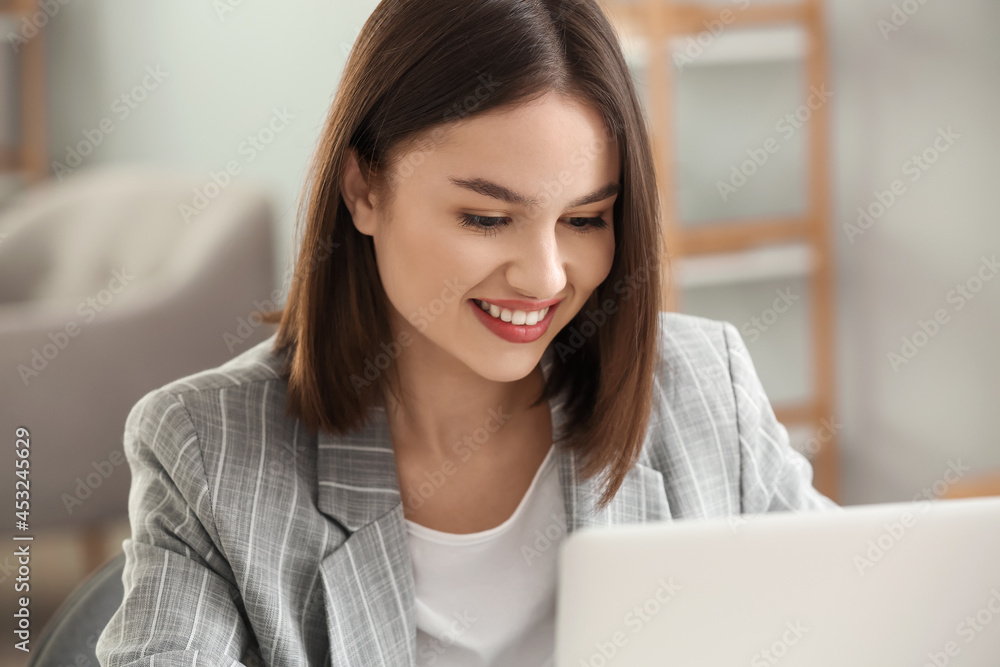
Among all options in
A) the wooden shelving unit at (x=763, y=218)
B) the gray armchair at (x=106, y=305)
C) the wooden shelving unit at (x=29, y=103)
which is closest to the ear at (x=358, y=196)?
the gray armchair at (x=106, y=305)

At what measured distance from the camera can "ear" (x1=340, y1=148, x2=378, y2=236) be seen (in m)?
1.02

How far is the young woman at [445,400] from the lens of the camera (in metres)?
0.92

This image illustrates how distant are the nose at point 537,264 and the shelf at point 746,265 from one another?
Answer: 5.01ft

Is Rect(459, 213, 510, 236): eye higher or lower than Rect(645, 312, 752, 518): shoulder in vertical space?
higher

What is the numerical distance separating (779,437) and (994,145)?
1.28m

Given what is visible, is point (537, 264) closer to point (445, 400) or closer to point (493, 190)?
point (493, 190)

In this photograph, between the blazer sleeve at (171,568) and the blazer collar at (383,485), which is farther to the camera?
the blazer collar at (383,485)

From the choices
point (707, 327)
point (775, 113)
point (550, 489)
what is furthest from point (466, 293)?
point (775, 113)

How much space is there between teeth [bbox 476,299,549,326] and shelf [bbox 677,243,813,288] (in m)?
1.48

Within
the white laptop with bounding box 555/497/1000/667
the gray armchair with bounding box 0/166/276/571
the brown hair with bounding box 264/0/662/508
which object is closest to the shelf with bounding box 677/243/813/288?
the gray armchair with bounding box 0/166/276/571

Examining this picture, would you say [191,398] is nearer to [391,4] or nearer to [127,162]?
[391,4]

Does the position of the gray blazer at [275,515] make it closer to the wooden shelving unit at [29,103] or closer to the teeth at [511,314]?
the teeth at [511,314]

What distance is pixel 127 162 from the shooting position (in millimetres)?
2195

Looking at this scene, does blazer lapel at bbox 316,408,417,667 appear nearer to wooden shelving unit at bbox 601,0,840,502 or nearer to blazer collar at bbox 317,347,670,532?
blazer collar at bbox 317,347,670,532
